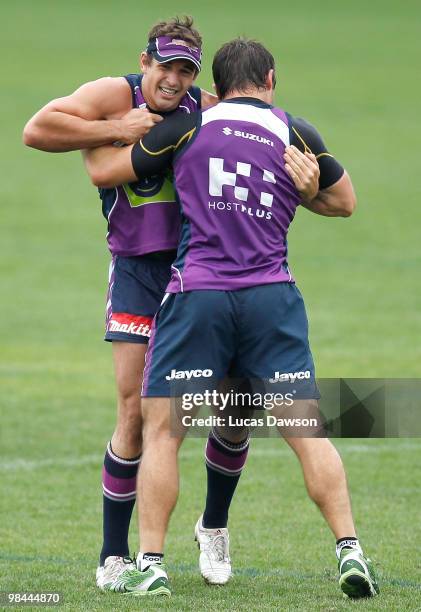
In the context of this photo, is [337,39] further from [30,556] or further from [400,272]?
[30,556]

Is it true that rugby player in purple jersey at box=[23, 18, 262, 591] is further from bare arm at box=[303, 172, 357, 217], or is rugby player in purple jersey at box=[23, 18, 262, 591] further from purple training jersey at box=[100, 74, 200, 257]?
bare arm at box=[303, 172, 357, 217]

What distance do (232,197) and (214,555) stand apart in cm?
184

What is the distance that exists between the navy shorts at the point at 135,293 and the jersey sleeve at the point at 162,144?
51 centimetres

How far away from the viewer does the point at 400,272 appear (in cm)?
2131

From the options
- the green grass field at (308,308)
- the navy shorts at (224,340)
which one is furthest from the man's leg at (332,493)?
the navy shorts at (224,340)

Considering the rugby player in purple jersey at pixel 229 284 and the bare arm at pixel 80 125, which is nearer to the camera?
the rugby player in purple jersey at pixel 229 284

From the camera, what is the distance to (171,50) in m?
6.18

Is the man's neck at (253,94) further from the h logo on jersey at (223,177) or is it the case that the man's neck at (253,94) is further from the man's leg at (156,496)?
the man's leg at (156,496)

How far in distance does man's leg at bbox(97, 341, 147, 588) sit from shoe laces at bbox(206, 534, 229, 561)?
42cm

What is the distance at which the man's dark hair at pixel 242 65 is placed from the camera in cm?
602

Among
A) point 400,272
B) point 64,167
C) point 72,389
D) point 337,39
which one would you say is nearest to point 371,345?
point 72,389

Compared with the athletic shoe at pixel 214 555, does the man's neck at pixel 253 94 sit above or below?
above

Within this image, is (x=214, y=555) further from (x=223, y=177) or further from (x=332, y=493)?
(x=223, y=177)

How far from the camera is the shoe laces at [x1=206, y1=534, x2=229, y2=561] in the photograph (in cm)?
659
